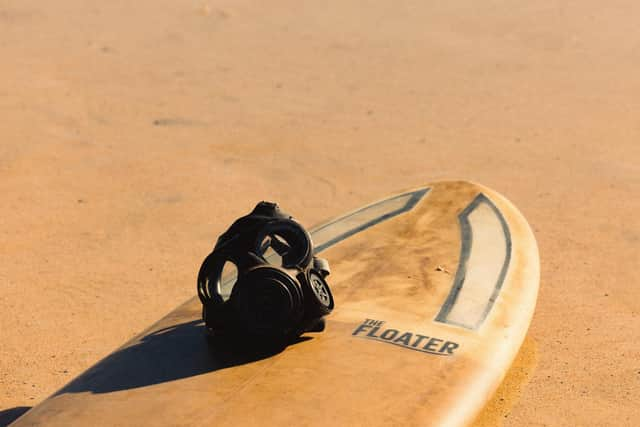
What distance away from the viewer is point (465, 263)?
178 inches

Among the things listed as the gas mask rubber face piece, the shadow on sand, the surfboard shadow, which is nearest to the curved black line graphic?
the gas mask rubber face piece

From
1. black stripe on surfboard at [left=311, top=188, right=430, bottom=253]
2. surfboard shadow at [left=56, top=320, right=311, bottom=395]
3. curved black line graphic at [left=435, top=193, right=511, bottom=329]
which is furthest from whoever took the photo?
black stripe on surfboard at [left=311, top=188, right=430, bottom=253]

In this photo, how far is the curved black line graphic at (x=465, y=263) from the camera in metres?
4.01

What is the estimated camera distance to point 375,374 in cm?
342

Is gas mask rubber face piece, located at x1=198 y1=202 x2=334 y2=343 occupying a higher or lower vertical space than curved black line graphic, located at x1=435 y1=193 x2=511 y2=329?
higher

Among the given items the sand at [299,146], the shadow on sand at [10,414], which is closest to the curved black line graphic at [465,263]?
the sand at [299,146]

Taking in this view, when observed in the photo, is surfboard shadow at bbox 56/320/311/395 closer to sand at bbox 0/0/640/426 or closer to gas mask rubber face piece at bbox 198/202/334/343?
gas mask rubber face piece at bbox 198/202/334/343

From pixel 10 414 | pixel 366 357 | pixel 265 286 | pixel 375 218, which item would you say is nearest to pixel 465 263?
pixel 375 218

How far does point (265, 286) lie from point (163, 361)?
0.53 metres

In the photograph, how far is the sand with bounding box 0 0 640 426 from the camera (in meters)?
5.04

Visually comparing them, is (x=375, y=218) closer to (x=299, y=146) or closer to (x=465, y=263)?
(x=465, y=263)

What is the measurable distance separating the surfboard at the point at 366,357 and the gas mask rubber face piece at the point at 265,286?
0.35 feet

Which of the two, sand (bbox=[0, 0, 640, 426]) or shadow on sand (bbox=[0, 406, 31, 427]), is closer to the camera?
shadow on sand (bbox=[0, 406, 31, 427])

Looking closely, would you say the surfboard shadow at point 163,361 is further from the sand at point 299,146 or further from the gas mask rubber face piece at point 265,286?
the sand at point 299,146
